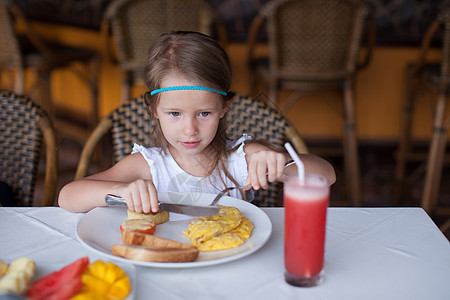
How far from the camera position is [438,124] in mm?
2350

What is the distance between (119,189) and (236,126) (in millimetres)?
621

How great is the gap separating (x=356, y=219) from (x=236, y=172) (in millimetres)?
464

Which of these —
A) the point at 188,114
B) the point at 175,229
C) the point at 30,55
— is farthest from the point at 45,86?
the point at 175,229

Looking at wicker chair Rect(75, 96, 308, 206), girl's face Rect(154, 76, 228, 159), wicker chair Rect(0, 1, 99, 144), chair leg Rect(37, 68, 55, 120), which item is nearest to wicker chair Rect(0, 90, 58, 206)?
wicker chair Rect(75, 96, 308, 206)

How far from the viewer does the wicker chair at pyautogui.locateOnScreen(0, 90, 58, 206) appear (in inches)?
59.3

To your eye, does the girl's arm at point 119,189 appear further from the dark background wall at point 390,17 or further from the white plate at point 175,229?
the dark background wall at point 390,17

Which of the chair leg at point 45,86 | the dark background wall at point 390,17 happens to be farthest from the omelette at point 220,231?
the dark background wall at point 390,17

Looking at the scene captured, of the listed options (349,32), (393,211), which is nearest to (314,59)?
(349,32)

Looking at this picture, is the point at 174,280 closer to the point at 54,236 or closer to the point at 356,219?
the point at 54,236

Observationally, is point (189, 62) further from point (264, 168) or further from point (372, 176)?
point (372, 176)

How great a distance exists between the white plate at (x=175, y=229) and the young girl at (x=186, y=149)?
50 millimetres

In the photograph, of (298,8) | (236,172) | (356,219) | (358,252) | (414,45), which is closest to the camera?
(358,252)

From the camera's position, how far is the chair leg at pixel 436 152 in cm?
233

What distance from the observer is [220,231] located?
89 centimetres
